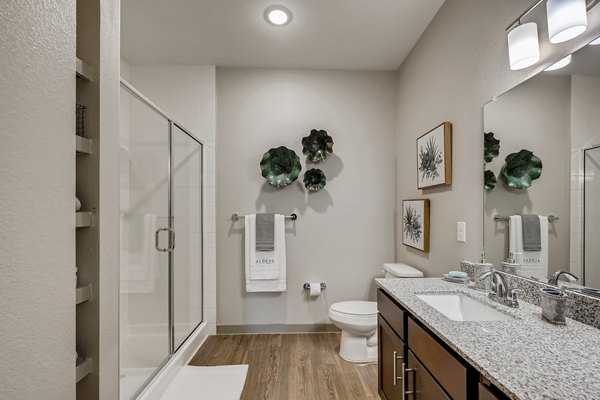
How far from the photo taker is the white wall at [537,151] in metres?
1.12

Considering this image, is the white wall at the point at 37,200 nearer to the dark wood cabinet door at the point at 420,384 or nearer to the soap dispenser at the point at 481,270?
the dark wood cabinet door at the point at 420,384

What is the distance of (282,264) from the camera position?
2.66 m

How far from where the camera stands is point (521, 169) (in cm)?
131

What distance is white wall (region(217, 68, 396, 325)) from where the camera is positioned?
2793 millimetres

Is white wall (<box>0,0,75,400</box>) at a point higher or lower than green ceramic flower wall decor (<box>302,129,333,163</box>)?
lower

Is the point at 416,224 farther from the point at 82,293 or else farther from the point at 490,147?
the point at 82,293

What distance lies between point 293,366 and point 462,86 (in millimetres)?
2232

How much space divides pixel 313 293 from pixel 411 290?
1388mm

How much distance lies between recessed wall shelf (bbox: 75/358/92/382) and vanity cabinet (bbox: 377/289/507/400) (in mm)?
1200

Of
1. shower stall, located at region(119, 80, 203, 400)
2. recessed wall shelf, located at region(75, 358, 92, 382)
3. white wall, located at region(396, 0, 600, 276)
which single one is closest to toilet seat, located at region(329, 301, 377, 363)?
white wall, located at region(396, 0, 600, 276)

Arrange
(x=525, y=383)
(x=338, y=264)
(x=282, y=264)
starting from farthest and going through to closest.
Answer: (x=338, y=264) → (x=282, y=264) → (x=525, y=383)

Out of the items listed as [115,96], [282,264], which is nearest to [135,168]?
[115,96]

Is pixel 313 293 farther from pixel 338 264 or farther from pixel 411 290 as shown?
pixel 411 290

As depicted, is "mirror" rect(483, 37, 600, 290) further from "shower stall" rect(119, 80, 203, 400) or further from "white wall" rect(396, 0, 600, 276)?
"shower stall" rect(119, 80, 203, 400)
